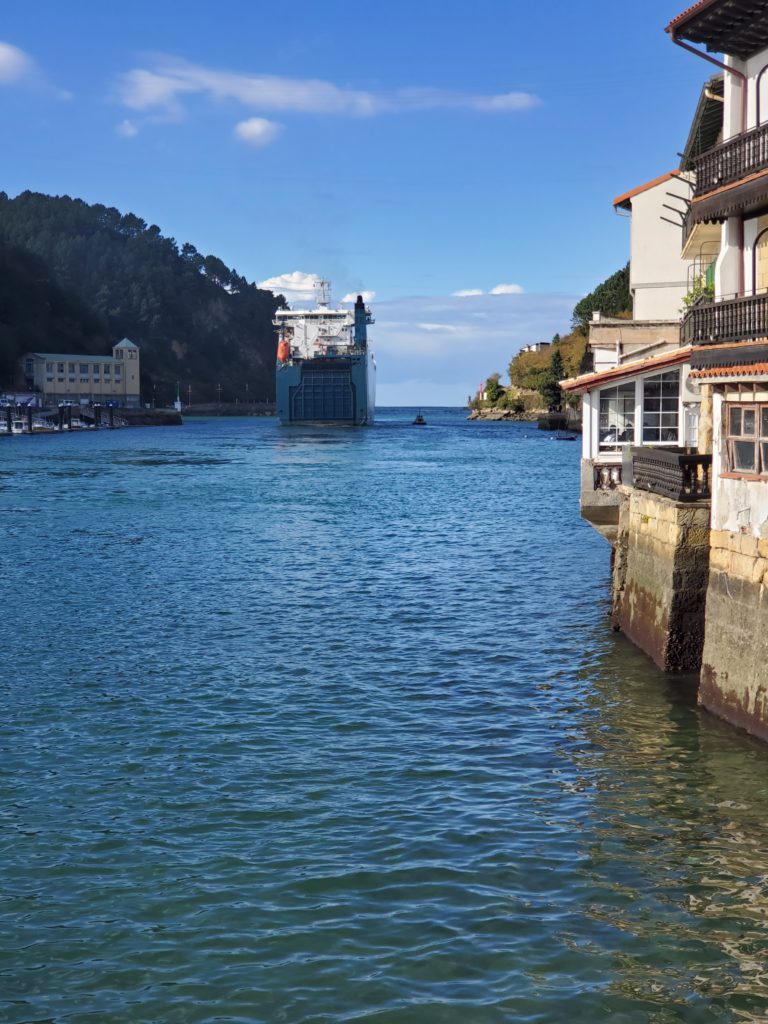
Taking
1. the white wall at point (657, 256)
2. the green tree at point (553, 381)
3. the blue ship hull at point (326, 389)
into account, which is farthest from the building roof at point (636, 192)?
the green tree at point (553, 381)

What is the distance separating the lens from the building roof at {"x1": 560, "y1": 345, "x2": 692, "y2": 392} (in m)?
21.3

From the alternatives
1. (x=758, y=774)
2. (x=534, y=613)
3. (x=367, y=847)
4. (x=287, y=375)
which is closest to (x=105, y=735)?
(x=367, y=847)

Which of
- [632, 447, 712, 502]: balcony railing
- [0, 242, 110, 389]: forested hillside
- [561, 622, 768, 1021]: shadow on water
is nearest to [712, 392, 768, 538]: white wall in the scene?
[632, 447, 712, 502]: balcony railing

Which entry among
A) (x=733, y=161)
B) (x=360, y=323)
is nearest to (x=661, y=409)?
(x=733, y=161)

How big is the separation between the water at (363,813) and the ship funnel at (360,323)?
107 metres

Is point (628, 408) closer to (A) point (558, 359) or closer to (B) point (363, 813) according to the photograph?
(B) point (363, 813)

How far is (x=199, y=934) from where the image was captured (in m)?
8.57

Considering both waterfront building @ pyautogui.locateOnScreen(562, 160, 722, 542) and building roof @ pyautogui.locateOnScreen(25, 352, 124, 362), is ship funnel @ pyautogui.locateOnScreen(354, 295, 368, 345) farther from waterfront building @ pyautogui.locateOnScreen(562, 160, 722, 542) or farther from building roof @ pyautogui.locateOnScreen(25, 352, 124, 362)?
waterfront building @ pyautogui.locateOnScreen(562, 160, 722, 542)

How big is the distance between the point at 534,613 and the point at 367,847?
11.7 metres

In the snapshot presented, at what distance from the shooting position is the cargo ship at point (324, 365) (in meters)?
126

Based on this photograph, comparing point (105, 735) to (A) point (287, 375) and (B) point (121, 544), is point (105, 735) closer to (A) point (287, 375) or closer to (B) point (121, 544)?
(B) point (121, 544)

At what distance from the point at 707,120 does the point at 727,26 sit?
8684mm

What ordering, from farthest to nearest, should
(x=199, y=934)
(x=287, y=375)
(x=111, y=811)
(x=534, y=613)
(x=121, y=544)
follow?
(x=287, y=375) < (x=121, y=544) < (x=534, y=613) < (x=111, y=811) < (x=199, y=934)

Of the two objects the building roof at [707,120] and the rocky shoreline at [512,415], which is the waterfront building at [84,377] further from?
the building roof at [707,120]
